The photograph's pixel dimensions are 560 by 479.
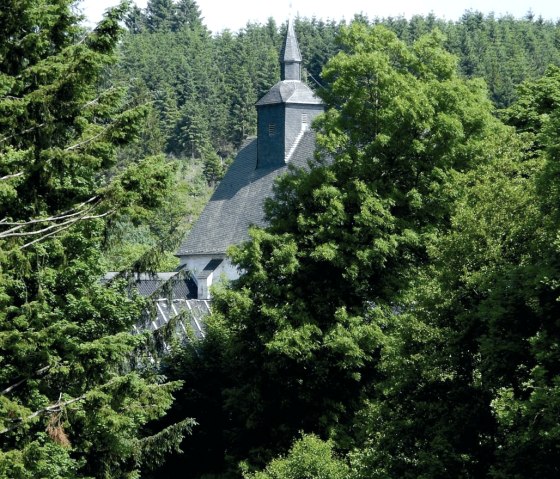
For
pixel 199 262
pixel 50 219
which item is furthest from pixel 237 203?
pixel 50 219

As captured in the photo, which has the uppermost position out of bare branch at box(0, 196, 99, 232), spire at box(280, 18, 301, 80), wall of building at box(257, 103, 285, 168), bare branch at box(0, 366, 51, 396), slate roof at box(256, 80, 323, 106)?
spire at box(280, 18, 301, 80)

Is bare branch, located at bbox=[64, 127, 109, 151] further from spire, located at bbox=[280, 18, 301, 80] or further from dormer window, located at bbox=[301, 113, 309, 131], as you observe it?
spire, located at bbox=[280, 18, 301, 80]

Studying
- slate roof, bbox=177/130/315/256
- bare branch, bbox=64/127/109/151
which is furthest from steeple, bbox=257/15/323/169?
bare branch, bbox=64/127/109/151

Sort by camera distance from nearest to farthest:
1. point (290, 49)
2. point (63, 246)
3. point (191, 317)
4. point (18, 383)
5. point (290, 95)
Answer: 1. point (18, 383)
2. point (63, 246)
3. point (191, 317)
4. point (290, 95)
5. point (290, 49)

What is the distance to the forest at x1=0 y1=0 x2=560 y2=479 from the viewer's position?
18.8m

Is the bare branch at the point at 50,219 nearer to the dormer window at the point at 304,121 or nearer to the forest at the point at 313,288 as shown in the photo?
the forest at the point at 313,288

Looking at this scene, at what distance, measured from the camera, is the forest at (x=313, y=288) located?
61.6ft

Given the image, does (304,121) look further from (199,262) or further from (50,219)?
(50,219)

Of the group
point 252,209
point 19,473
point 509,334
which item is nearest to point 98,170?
point 19,473

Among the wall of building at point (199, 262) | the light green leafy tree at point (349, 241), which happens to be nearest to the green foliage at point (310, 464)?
the light green leafy tree at point (349, 241)

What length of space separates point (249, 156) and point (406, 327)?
46.6 meters

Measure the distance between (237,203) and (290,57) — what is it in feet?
29.3

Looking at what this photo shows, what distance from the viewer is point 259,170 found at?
225 feet

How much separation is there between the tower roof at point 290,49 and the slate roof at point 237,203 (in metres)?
4.55
